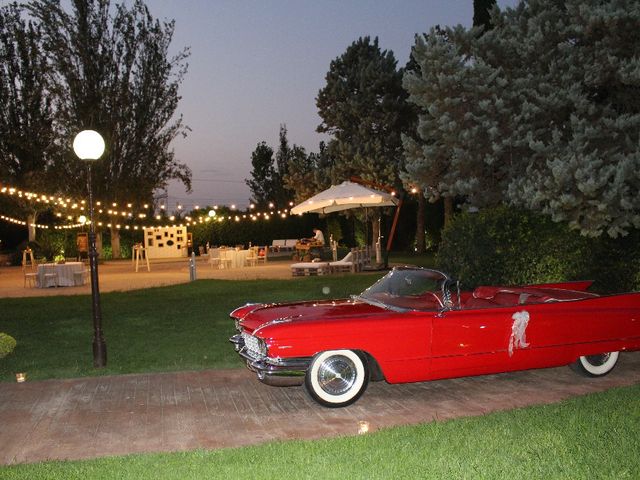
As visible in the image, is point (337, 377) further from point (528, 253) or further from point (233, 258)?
point (233, 258)

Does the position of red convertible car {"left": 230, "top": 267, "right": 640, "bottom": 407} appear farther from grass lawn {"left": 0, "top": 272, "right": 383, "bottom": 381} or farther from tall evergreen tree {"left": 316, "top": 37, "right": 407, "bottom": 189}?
tall evergreen tree {"left": 316, "top": 37, "right": 407, "bottom": 189}

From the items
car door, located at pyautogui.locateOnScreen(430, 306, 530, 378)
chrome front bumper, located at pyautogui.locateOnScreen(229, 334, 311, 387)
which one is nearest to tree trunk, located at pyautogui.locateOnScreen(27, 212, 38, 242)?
chrome front bumper, located at pyautogui.locateOnScreen(229, 334, 311, 387)

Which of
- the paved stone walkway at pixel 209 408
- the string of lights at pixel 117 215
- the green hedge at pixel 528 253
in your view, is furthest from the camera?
the string of lights at pixel 117 215

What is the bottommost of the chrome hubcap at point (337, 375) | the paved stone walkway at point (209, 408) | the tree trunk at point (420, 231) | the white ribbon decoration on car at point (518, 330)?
the paved stone walkway at point (209, 408)

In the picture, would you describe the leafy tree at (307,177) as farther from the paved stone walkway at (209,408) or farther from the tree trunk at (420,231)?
the paved stone walkway at (209,408)

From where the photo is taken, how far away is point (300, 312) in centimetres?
645

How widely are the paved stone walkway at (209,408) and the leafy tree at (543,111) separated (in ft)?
8.47

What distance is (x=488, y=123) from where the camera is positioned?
33.4 feet

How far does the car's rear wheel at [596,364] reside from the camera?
6859 millimetres

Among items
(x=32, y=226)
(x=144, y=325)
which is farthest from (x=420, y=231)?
(x=144, y=325)

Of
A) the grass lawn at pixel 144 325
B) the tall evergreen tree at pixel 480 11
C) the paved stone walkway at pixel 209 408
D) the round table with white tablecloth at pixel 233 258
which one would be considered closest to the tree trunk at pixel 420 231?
the round table with white tablecloth at pixel 233 258

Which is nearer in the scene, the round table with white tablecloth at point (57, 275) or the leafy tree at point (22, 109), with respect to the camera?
the round table with white tablecloth at point (57, 275)

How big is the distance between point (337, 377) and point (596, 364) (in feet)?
9.63

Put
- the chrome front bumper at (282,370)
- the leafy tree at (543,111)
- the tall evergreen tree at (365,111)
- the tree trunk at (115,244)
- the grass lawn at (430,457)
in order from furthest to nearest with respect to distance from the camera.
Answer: the tree trunk at (115,244) < the tall evergreen tree at (365,111) < the leafy tree at (543,111) < the chrome front bumper at (282,370) < the grass lawn at (430,457)
